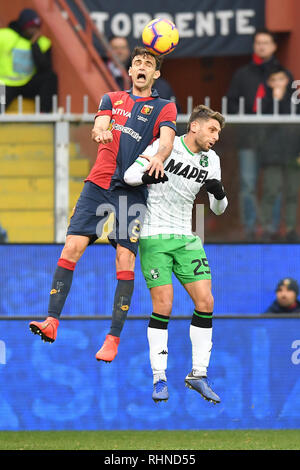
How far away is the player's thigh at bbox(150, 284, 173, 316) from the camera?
10.7 meters

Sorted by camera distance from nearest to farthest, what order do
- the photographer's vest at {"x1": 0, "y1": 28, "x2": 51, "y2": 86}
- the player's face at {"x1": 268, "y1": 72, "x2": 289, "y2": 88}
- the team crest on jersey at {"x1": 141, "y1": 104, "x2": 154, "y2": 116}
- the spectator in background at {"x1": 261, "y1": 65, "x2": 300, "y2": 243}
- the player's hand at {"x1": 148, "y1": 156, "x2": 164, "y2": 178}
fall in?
the player's hand at {"x1": 148, "y1": 156, "x2": 164, "y2": 178} → the team crest on jersey at {"x1": 141, "y1": 104, "x2": 154, "y2": 116} → the spectator in background at {"x1": 261, "y1": 65, "x2": 300, "y2": 243} → the player's face at {"x1": 268, "y1": 72, "x2": 289, "y2": 88} → the photographer's vest at {"x1": 0, "y1": 28, "x2": 51, "y2": 86}

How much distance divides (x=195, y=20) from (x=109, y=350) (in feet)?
30.3

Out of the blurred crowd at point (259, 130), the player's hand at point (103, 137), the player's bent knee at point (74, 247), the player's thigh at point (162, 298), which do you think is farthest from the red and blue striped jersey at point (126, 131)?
→ the blurred crowd at point (259, 130)

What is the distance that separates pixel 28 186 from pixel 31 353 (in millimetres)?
2117

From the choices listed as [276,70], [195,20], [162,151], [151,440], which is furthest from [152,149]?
[195,20]

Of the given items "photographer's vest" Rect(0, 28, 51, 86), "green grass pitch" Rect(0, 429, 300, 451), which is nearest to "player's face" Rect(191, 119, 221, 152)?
"green grass pitch" Rect(0, 429, 300, 451)

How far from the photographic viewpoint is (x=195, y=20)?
1869cm

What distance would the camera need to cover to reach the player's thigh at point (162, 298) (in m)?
10.7

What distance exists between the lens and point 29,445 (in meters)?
13.3

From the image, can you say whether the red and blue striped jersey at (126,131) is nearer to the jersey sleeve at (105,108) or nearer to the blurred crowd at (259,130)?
the jersey sleeve at (105,108)

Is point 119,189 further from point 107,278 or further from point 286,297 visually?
point 286,297

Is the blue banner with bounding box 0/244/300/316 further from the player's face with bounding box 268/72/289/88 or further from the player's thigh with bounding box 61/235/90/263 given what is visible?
the player's thigh with bounding box 61/235/90/263

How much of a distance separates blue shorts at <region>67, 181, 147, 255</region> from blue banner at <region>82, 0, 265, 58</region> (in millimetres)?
8298

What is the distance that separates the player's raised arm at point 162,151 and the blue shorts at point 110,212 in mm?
448
